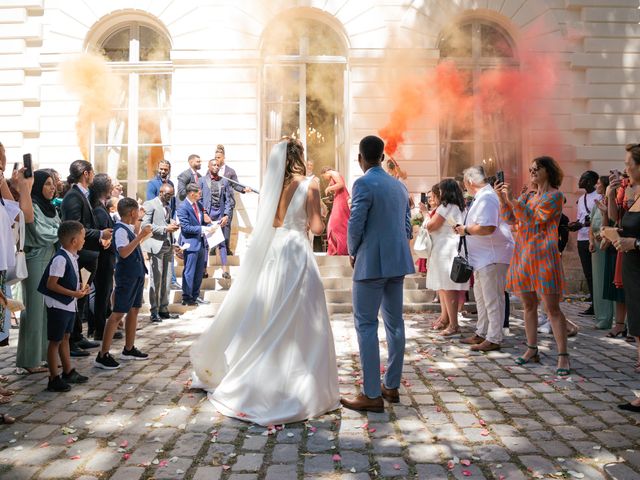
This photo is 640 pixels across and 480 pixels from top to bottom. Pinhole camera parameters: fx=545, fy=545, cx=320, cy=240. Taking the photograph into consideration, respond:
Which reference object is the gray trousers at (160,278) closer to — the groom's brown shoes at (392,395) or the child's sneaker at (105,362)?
the child's sneaker at (105,362)

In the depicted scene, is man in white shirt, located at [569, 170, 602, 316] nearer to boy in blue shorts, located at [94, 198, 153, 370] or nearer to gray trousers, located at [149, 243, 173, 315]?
gray trousers, located at [149, 243, 173, 315]

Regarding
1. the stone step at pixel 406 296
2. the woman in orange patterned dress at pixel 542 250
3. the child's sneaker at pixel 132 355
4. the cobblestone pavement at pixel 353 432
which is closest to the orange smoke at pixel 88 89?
the stone step at pixel 406 296

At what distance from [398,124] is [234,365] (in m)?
8.64

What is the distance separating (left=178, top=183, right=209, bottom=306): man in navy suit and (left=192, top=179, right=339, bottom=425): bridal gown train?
434 centimetres

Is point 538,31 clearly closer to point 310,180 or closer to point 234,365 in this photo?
point 310,180

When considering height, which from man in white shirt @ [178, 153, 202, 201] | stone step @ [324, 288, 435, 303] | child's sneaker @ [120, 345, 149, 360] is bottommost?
child's sneaker @ [120, 345, 149, 360]

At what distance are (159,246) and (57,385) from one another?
11.2 feet

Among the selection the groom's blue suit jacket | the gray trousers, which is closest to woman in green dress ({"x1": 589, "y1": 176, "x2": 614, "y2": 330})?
the groom's blue suit jacket

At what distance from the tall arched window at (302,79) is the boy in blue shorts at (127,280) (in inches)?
272

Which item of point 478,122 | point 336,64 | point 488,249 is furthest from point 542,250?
point 336,64

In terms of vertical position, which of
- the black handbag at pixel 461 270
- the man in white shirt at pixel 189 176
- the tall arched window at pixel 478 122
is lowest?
the black handbag at pixel 461 270

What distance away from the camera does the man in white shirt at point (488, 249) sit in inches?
236

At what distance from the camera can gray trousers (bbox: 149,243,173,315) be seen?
26.7 ft

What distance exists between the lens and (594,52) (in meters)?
12.0
